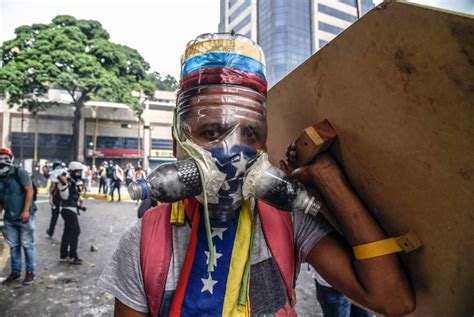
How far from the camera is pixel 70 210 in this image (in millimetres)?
5652

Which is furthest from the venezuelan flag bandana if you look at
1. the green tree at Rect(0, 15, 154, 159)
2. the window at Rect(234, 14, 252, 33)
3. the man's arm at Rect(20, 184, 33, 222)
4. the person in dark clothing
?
the window at Rect(234, 14, 252, 33)

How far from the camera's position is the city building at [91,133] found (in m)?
28.7

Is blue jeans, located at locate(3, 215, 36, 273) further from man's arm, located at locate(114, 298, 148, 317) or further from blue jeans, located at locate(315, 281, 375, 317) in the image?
man's arm, located at locate(114, 298, 148, 317)

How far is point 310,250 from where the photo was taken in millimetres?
1186

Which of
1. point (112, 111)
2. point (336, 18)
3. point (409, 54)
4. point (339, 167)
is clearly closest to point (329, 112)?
point (339, 167)

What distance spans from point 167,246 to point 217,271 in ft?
0.66

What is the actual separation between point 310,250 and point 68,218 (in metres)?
5.58

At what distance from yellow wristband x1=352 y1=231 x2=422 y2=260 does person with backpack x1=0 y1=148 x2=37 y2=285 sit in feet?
17.0

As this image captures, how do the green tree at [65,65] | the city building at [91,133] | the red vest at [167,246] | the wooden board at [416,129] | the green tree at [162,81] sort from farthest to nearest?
the green tree at [162,81], the city building at [91,133], the green tree at [65,65], the red vest at [167,246], the wooden board at [416,129]

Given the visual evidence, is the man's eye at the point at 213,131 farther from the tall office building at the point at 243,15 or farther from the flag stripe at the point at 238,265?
the tall office building at the point at 243,15

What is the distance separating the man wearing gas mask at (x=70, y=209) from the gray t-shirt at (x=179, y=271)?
5.20 m

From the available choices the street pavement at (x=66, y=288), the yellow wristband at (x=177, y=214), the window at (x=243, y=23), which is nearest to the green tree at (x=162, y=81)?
the window at (x=243, y=23)

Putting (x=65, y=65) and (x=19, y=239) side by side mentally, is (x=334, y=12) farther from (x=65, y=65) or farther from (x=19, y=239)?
(x=19, y=239)

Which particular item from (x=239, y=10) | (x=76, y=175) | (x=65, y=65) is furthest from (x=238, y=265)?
(x=239, y=10)
